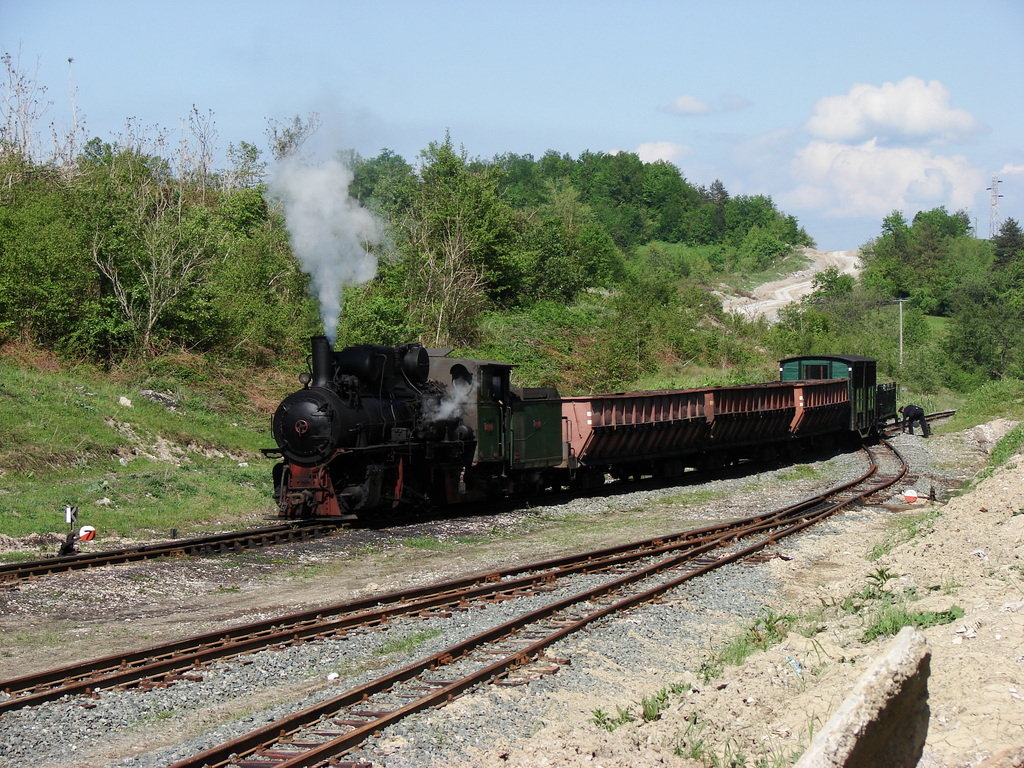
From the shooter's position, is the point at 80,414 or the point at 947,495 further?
the point at 80,414

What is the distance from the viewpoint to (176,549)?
13750 millimetres

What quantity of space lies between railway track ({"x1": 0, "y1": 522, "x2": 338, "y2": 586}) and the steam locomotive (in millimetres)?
525

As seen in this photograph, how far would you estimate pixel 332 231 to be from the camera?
1922cm

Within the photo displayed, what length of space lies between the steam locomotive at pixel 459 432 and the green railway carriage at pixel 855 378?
6.19 metres

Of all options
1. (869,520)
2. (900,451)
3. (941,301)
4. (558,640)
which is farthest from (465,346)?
(941,301)

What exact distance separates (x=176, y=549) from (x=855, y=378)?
85.1ft

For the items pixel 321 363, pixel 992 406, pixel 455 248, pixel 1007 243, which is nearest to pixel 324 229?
pixel 321 363

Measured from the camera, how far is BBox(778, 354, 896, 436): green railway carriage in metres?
33.1

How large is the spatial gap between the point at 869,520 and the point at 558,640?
10866 mm

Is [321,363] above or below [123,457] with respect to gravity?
above

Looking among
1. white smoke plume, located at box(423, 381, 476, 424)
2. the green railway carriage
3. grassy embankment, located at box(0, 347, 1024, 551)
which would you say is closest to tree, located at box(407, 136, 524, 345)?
grassy embankment, located at box(0, 347, 1024, 551)

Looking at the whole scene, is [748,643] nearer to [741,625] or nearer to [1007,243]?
[741,625]

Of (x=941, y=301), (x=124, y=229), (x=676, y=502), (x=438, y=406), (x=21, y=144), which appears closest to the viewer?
(x=438, y=406)

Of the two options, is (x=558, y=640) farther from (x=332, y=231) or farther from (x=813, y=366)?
(x=813, y=366)
